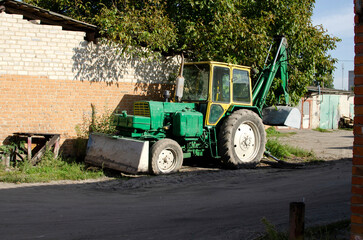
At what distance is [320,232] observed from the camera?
4809mm

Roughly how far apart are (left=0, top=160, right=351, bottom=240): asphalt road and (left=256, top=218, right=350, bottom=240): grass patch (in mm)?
324

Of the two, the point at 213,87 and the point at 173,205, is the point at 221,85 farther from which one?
the point at 173,205

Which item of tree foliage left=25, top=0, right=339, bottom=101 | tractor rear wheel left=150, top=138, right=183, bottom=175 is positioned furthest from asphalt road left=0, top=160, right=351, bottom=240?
Result: tree foliage left=25, top=0, right=339, bottom=101

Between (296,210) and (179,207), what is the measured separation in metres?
2.93

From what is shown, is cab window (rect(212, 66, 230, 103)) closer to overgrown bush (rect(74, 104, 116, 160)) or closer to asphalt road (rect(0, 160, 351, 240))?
asphalt road (rect(0, 160, 351, 240))

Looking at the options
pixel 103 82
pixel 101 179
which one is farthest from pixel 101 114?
pixel 101 179

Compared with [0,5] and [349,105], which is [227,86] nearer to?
[0,5]

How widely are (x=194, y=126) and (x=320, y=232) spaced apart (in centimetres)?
560

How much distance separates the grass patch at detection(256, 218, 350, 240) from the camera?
4562mm

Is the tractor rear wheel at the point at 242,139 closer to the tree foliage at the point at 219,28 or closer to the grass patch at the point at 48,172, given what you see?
the tree foliage at the point at 219,28

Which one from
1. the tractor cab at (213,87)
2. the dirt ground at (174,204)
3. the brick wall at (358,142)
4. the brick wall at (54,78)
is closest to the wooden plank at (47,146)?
the brick wall at (54,78)

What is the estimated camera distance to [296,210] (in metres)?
4.02

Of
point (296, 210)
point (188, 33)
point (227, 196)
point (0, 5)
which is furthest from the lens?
point (188, 33)

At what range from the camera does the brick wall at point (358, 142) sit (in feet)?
12.5
